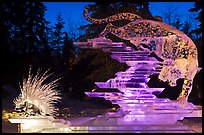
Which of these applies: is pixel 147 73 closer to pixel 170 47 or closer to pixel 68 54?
pixel 170 47

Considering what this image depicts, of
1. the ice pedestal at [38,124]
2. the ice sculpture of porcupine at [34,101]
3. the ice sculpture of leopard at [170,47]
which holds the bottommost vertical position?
the ice pedestal at [38,124]

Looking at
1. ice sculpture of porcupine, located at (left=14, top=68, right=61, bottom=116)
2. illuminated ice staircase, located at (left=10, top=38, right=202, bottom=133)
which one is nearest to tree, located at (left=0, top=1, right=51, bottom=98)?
ice sculpture of porcupine, located at (left=14, top=68, right=61, bottom=116)

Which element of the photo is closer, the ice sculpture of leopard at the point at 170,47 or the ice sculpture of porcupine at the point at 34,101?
the ice sculpture of porcupine at the point at 34,101

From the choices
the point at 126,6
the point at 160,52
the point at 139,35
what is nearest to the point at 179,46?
the point at 160,52

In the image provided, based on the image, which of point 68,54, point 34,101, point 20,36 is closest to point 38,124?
point 34,101

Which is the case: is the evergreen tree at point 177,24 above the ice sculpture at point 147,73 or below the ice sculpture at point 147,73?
above

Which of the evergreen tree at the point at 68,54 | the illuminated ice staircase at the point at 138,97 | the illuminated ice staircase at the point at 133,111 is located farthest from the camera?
the evergreen tree at the point at 68,54

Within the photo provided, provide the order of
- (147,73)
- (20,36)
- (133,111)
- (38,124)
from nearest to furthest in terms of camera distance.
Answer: (38,124) → (133,111) → (147,73) → (20,36)

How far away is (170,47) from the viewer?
7.62 m

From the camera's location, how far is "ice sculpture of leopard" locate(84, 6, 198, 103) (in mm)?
7555

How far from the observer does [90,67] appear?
12.8 meters

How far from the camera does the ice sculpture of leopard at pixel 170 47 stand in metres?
7.55

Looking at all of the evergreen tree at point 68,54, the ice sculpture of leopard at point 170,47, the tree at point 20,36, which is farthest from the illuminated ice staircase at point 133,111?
the evergreen tree at point 68,54

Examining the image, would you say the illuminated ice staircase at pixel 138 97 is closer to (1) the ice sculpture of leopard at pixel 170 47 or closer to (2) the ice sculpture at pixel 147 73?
(2) the ice sculpture at pixel 147 73
